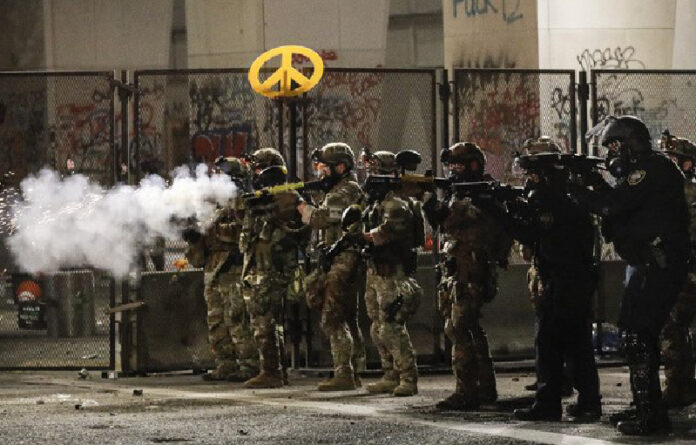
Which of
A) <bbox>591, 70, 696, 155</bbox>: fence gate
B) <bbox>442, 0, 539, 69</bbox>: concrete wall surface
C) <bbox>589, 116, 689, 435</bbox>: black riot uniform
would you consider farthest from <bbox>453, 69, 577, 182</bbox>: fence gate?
<bbox>442, 0, 539, 69</bbox>: concrete wall surface

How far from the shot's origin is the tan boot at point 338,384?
45.8 ft

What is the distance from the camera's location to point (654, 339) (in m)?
11.0

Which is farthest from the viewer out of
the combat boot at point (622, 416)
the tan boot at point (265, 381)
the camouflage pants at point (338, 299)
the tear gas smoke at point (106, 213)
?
the tear gas smoke at point (106, 213)

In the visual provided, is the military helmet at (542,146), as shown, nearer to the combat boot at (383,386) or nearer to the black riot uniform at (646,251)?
the black riot uniform at (646,251)

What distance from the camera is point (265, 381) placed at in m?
14.3

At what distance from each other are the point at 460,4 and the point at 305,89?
8837mm

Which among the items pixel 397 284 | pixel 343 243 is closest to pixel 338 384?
pixel 397 284

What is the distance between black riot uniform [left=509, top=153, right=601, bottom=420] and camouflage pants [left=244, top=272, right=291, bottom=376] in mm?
3040

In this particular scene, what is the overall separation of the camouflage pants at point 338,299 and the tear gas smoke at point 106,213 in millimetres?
1394

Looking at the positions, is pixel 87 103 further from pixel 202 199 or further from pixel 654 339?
pixel 654 339

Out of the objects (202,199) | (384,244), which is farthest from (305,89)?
(384,244)

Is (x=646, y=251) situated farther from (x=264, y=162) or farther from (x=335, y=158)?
(x=264, y=162)

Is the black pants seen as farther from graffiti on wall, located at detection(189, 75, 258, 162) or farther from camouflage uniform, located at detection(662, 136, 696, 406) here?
graffiti on wall, located at detection(189, 75, 258, 162)

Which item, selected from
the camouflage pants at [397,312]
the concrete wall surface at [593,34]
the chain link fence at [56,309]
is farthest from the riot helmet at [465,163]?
the concrete wall surface at [593,34]
